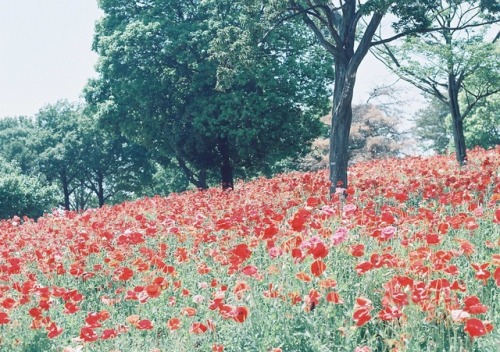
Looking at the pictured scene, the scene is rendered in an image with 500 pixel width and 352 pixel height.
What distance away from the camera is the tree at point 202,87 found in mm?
18750

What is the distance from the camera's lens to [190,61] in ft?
62.3

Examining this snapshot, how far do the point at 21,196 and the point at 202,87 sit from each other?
1031 cm

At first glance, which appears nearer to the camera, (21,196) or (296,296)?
(296,296)

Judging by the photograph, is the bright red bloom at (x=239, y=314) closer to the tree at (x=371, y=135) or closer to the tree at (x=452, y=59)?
the tree at (x=452, y=59)

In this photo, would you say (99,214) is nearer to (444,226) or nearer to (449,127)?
(444,226)

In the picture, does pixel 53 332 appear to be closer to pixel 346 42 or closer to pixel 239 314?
pixel 239 314

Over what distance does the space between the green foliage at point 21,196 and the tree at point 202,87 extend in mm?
5539

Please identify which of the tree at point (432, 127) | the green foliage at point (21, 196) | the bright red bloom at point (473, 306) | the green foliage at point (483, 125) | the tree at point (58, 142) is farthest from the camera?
the tree at point (432, 127)

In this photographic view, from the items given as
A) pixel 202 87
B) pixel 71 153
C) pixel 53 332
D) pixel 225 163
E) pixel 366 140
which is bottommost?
pixel 53 332

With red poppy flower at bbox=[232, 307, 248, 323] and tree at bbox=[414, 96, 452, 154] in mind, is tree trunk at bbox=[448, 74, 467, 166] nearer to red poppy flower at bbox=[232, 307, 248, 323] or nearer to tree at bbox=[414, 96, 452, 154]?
red poppy flower at bbox=[232, 307, 248, 323]

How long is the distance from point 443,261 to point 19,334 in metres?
3.48

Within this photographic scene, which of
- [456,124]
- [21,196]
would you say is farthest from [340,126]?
[21,196]

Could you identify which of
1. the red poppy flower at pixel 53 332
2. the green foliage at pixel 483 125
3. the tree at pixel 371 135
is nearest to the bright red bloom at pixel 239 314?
the red poppy flower at pixel 53 332

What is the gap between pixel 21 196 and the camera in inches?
944
